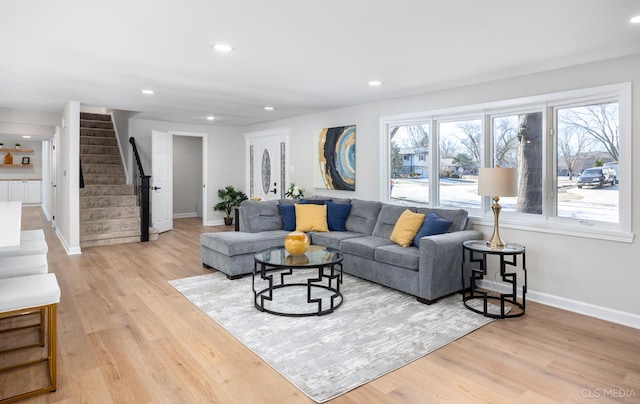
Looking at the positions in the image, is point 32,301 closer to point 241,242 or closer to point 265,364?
point 265,364

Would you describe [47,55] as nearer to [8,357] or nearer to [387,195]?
[8,357]

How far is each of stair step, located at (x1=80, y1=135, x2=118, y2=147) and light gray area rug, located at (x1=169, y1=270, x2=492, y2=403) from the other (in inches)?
220

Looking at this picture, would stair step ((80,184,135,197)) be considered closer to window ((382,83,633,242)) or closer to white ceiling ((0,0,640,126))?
white ceiling ((0,0,640,126))

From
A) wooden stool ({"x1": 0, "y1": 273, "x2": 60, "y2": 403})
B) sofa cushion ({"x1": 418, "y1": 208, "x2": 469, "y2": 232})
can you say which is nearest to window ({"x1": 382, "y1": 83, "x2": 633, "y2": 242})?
sofa cushion ({"x1": 418, "y1": 208, "x2": 469, "y2": 232})

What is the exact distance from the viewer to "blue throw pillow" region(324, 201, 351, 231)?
5.44 m

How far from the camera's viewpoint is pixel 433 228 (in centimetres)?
413

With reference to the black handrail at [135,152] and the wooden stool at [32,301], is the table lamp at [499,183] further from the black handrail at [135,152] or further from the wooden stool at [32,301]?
the black handrail at [135,152]

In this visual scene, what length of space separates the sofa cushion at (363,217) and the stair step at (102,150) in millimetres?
5647

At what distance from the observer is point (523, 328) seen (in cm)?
326

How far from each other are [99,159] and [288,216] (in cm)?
493

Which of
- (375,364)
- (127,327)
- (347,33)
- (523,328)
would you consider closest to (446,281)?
(523,328)

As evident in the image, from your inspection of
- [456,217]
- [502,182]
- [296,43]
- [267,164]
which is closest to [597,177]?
[502,182]

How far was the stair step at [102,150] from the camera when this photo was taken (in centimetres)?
814

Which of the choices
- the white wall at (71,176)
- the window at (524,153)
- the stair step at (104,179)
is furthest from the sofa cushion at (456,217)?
the stair step at (104,179)
